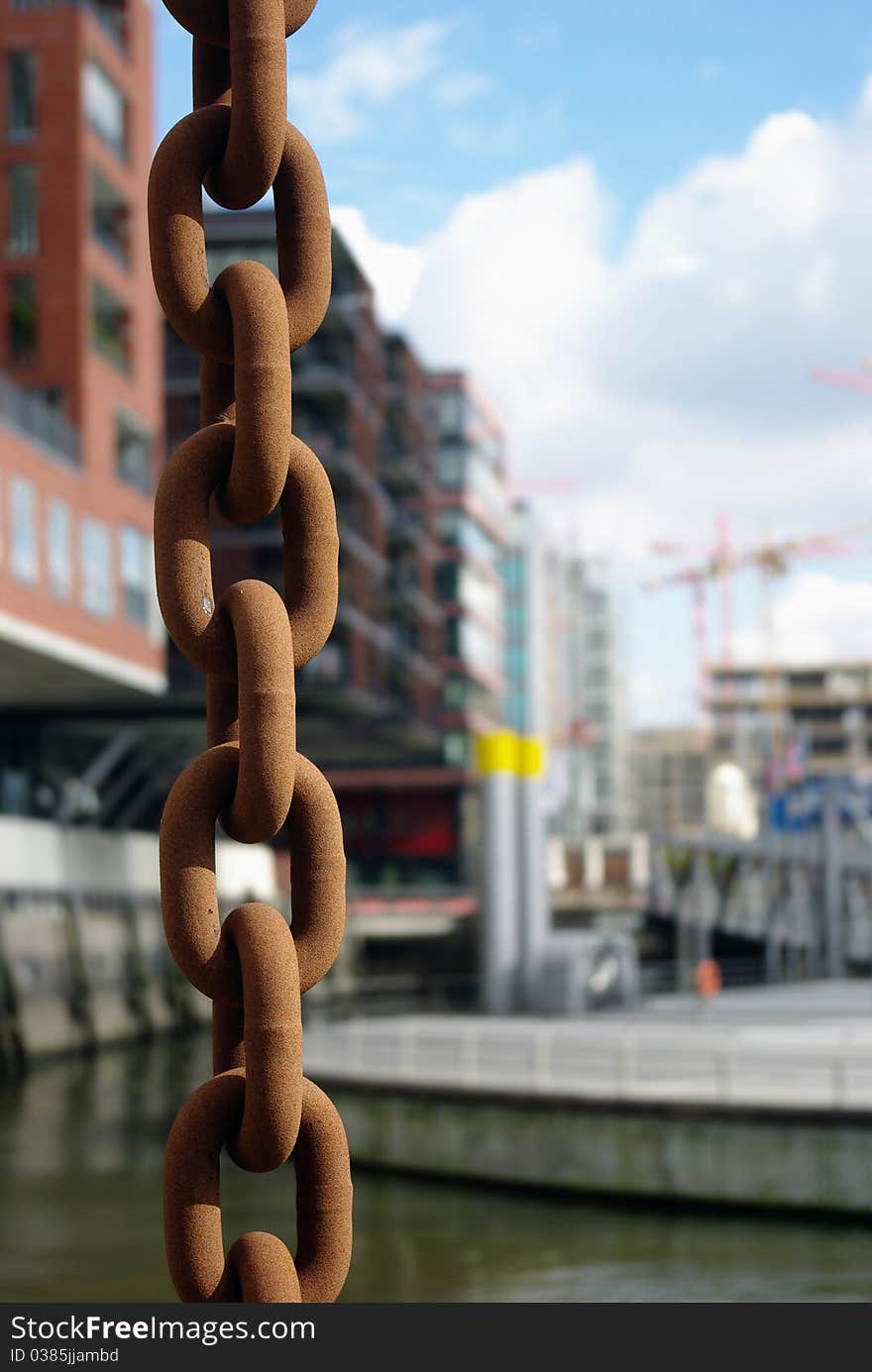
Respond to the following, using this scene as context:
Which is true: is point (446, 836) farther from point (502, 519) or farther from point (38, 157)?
point (38, 157)

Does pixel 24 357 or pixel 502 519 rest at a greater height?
pixel 502 519

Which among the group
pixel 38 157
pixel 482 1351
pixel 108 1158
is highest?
pixel 38 157

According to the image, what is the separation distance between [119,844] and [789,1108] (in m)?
41.5

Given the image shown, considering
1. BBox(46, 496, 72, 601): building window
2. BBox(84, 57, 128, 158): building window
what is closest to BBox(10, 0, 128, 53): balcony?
BBox(84, 57, 128, 158): building window

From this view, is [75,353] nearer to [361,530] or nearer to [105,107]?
[105,107]

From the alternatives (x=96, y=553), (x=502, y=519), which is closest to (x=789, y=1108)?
(x=96, y=553)

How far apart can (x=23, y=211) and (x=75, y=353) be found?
155 inches

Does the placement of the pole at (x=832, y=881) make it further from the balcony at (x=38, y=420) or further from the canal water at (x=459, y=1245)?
the canal water at (x=459, y=1245)

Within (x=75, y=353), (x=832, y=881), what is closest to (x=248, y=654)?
(x=832, y=881)

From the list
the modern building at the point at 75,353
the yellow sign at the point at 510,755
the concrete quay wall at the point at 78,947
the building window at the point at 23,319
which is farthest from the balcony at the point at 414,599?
the yellow sign at the point at 510,755

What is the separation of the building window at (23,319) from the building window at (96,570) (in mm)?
4501

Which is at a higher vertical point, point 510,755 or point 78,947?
point 510,755

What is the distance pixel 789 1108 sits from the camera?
2072cm

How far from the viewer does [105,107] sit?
175ft
